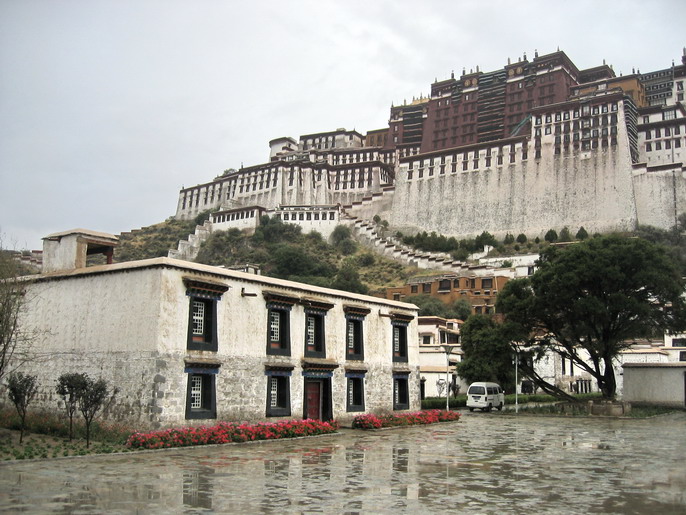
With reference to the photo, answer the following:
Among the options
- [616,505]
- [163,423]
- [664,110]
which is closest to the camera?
[616,505]

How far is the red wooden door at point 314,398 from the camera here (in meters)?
26.9

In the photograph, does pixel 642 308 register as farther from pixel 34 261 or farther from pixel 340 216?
pixel 34 261

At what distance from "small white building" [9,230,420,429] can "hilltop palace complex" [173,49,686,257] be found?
73.4 meters

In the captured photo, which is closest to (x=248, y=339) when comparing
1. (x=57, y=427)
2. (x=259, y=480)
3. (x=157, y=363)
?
(x=157, y=363)

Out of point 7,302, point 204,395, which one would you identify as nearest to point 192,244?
point 204,395

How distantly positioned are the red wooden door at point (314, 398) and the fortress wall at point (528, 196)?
73.7 meters

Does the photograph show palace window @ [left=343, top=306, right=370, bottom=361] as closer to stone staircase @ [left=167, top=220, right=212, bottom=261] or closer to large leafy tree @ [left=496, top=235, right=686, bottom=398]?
large leafy tree @ [left=496, top=235, right=686, bottom=398]

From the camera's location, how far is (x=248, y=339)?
24500mm

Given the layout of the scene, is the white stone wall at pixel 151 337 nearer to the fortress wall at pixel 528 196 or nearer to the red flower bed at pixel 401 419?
the red flower bed at pixel 401 419

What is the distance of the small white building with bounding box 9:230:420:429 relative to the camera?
21344 mm

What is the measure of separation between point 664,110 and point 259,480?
10559 centimetres

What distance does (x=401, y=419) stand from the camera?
29266 millimetres

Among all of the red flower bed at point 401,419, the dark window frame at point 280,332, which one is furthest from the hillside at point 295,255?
the dark window frame at point 280,332

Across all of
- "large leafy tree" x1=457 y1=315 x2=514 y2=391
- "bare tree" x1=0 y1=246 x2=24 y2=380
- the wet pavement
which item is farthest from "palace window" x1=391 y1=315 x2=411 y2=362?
"bare tree" x1=0 y1=246 x2=24 y2=380
